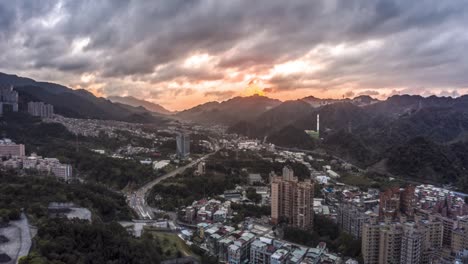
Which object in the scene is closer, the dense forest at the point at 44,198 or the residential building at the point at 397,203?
the dense forest at the point at 44,198

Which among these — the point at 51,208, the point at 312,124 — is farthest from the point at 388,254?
the point at 312,124

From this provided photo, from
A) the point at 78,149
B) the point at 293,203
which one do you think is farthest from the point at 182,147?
the point at 293,203

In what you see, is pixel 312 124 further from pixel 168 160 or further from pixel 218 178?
pixel 218 178

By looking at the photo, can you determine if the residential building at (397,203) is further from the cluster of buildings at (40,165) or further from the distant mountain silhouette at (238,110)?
the distant mountain silhouette at (238,110)

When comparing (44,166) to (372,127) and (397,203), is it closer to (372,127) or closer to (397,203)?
(397,203)

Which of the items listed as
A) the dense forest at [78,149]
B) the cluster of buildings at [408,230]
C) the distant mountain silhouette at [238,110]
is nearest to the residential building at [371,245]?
the cluster of buildings at [408,230]

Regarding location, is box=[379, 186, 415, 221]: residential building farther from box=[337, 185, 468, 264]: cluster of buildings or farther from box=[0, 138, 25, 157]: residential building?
box=[0, 138, 25, 157]: residential building
